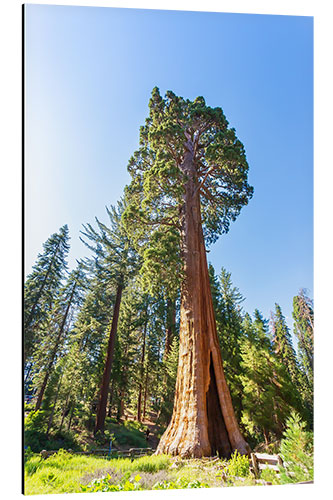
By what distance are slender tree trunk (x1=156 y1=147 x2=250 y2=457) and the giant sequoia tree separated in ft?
0.03

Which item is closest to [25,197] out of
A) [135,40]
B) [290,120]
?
[135,40]

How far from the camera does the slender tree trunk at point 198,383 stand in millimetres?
3480

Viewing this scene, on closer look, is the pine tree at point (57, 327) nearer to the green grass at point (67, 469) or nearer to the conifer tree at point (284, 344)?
the green grass at point (67, 469)

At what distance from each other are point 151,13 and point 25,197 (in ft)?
10.1

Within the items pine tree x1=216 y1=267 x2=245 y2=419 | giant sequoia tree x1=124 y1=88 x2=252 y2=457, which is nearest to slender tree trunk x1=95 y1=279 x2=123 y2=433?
pine tree x1=216 y1=267 x2=245 y2=419

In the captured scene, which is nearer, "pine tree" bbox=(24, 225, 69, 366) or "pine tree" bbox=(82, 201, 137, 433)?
"pine tree" bbox=(24, 225, 69, 366)

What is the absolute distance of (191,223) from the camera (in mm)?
5016

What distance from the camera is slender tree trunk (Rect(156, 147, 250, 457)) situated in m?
3.48

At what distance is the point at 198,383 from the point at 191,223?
2.62 meters

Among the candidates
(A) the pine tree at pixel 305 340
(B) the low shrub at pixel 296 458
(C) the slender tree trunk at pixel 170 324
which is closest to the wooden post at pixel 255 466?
(B) the low shrub at pixel 296 458

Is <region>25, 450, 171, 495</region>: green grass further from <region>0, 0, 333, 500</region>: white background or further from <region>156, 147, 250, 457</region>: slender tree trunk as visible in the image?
<region>156, 147, 250, 457</region>: slender tree trunk

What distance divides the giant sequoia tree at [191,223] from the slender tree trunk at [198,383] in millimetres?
10
